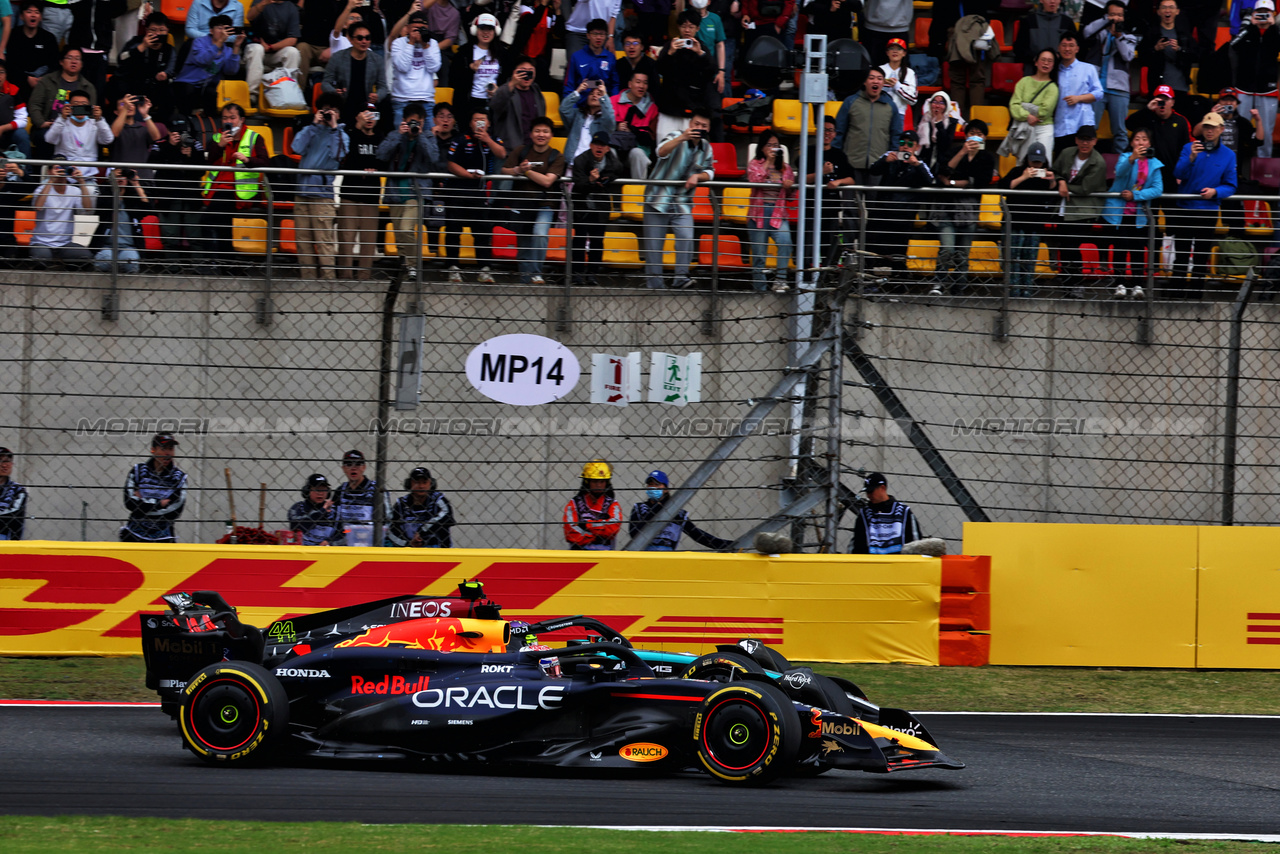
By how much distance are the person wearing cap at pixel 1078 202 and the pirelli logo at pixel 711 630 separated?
12.5ft

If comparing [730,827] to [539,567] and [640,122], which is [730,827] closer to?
[539,567]

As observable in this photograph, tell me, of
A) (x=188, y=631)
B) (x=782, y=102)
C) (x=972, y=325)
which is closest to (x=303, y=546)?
(x=188, y=631)

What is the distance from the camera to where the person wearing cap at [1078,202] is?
40.7ft

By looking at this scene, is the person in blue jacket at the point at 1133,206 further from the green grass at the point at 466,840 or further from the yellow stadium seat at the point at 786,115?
the green grass at the point at 466,840

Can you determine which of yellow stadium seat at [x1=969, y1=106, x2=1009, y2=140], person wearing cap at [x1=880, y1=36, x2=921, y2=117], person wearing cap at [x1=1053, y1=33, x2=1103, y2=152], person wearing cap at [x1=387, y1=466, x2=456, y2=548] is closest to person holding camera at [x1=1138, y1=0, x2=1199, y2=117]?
person wearing cap at [x1=1053, y1=33, x2=1103, y2=152]

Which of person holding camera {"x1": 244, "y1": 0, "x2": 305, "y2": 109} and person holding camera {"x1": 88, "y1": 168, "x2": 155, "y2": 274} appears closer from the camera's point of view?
person holding camera {"x1": 88, "y1": 168, "x2": 155, "y2": 274}

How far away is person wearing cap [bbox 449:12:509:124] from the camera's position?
45.0 feet

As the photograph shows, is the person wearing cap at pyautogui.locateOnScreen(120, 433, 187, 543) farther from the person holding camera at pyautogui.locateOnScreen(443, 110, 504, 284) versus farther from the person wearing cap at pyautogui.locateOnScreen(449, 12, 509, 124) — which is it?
the person wearing cap at pyautogui.locateOnScreen(449, 12, 509, 124)

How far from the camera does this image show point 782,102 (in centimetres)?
1455

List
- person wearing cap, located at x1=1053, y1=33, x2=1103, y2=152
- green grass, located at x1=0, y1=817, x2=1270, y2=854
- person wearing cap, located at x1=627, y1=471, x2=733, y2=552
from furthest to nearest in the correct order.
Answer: person wearing cap, located at x1=1053, y1=33, x2=1103, y2=152 < person wearing cap, located at x1=627, y1=471, x2=733, y2=552 < green grass, located at x1=0, y1=817, x2=1270, y2=854

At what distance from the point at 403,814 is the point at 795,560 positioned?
185 inches

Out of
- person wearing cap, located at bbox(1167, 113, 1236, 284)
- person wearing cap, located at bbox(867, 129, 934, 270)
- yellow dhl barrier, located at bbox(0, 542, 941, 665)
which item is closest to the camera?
yellow dhl barrier, located at bbox(0, 542, 941, 665)

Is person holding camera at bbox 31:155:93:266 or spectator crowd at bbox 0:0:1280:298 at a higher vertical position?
spectator crowd at bbox 0:0:1280:298

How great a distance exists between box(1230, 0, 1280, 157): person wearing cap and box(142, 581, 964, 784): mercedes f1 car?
9765 mm
